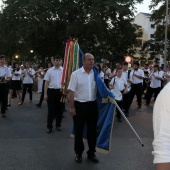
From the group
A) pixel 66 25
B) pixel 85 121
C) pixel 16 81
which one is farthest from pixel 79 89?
pixel 66 25

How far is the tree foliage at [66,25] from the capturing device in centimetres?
3078

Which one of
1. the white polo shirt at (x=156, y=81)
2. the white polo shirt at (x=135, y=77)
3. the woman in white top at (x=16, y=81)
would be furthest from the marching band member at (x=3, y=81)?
the white polo shirt at (x=156, y=81)

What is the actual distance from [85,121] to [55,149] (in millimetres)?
1053

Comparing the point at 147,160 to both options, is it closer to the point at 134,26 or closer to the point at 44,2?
the point at 44,2

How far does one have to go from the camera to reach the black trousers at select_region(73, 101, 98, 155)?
17.4 ft

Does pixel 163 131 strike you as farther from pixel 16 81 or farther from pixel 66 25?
pixel 66 25

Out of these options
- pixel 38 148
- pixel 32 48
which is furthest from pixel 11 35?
pixel 38 148

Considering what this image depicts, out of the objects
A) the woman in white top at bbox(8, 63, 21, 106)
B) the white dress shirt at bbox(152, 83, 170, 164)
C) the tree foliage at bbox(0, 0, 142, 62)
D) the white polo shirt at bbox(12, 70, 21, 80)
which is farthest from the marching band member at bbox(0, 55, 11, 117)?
the tree foliage at bbox(0, 0, 142, 62)

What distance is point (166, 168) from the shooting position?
1727mm

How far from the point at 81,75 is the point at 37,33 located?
2717cm

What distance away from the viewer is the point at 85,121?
5535 millimetres

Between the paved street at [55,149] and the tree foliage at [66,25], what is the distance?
22.2 metres

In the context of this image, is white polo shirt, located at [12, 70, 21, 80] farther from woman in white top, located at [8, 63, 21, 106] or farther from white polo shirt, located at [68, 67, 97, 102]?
white polo shirt, located at [68, 67, 97, 102]

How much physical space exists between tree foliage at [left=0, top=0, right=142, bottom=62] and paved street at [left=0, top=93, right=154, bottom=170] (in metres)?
22.2
